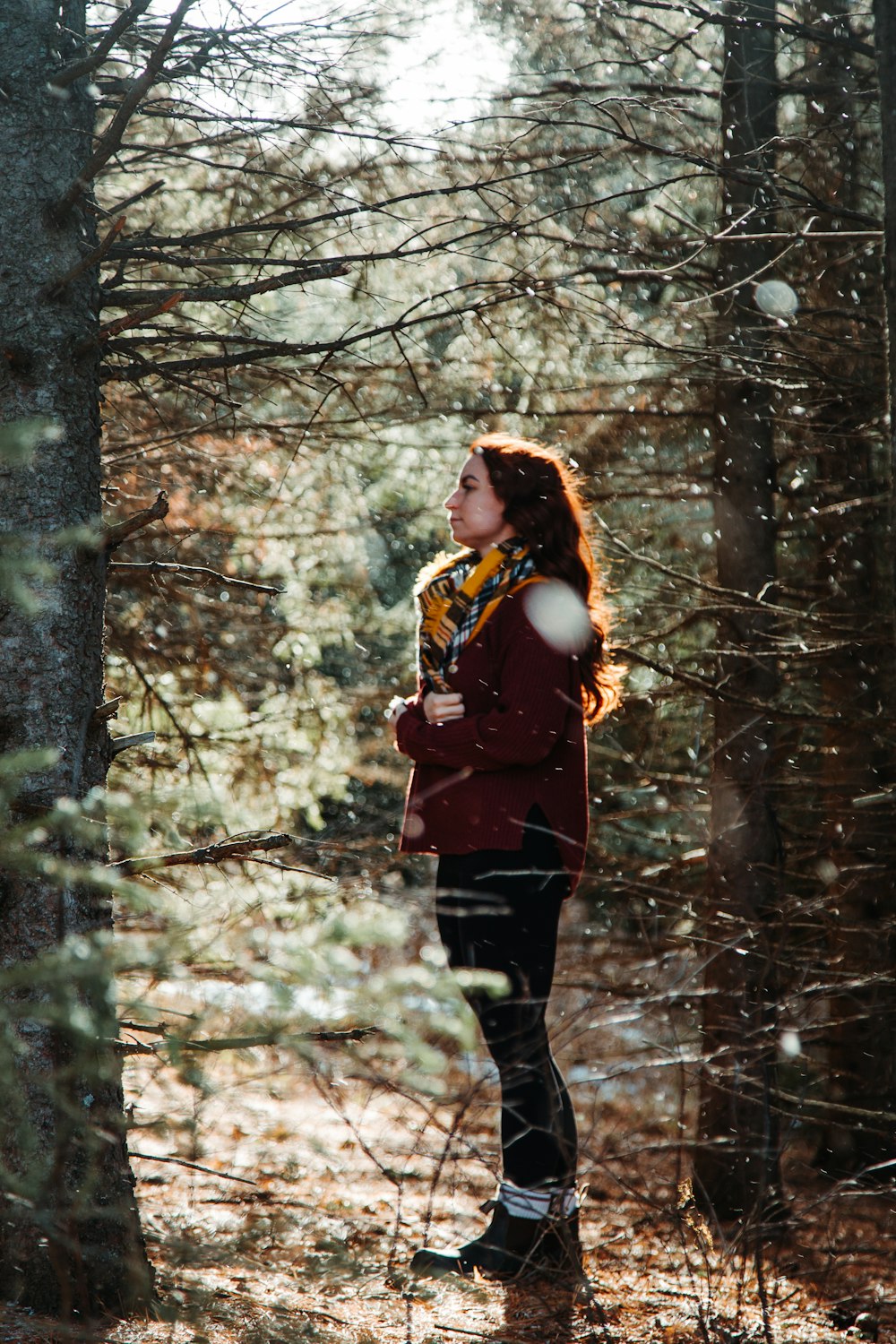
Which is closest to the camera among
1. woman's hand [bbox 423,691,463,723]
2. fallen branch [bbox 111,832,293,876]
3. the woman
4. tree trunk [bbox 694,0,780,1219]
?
fallen branch [bbox 111,832,293,876]

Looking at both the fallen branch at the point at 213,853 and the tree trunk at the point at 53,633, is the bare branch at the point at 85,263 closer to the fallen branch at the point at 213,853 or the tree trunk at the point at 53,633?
the tree trunk at the point at 53,633

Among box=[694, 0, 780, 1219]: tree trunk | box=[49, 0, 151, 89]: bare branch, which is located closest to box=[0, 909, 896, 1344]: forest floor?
box=[694, 0, 780, 1219]: tree trunk

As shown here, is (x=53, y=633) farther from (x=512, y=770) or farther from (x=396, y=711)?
(x=512, y=770)

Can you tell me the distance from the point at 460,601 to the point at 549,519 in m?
0.37

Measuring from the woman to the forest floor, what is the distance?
148mm

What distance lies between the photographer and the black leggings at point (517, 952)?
10.1ft

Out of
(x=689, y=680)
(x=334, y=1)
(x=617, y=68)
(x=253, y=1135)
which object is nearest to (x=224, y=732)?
(x=253, y=1135)

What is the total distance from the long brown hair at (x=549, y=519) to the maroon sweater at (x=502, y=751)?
0.54 ft

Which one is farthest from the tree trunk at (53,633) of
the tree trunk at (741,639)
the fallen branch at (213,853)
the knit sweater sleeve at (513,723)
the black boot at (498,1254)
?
the tree trunk at (741,639)

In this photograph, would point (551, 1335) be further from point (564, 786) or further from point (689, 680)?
point (689, 680)

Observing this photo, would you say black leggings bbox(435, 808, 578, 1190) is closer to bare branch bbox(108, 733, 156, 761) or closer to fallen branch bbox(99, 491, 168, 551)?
bare branch bbox(108, 733, 156, 761)

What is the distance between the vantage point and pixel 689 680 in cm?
430

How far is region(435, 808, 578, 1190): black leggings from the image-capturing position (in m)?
3.08

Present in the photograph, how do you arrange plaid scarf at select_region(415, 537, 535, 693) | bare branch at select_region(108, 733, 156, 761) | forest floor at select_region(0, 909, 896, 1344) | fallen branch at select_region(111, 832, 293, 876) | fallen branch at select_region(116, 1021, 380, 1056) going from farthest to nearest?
1. plaid scarf at select_region(415, 537, 535, 693)
2. bare branch at select_region(108, 733, 156, 761)
3. fallen branch at select_region(111, 832, 293, 876)
4. forest floor at select_region(0, 909, 896, 1344)
5. fallen branch at select_region(116, 1021, 380, 1056)
